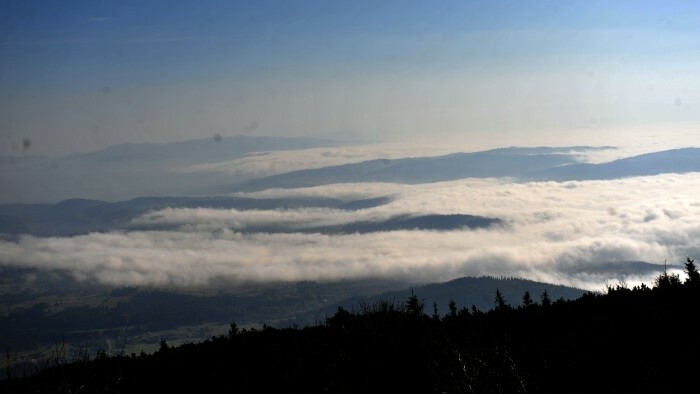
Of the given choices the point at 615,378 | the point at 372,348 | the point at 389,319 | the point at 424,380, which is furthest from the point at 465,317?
the point at 615,378

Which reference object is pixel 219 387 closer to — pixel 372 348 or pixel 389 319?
pixel 372 348

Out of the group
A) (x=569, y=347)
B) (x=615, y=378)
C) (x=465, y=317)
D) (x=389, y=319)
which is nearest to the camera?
(x=615, y=378)

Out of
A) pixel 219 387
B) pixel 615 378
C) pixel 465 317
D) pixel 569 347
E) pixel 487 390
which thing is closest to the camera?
pixel 487 390

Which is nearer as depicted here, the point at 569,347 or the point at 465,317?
the point at 569,347

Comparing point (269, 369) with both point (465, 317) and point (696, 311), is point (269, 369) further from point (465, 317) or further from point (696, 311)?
point (696, 311)

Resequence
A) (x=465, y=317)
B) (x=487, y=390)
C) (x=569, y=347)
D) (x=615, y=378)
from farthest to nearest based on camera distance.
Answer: (x=465, y=317)
(x=569, y=347)
(x=615, y=378)
(x=487, y=390)

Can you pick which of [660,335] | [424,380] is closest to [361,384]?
[424,380]

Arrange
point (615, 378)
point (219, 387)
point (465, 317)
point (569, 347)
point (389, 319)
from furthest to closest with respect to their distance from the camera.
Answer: point (465, 317), point (389, 319), point (219, 387), point (569, 347), point (615, 378)
